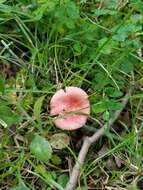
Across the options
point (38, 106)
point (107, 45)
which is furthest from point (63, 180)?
point (107, 45)

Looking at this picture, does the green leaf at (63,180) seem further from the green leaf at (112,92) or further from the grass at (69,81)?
the green leaf at (112,92)

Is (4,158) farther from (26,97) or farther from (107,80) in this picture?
(107,80)

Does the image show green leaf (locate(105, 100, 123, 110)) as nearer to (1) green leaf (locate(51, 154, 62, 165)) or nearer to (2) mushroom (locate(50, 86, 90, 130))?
(2) mushroom (locate(50, 86, 90, 130))

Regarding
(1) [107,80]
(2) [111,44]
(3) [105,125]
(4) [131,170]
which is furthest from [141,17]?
(4) [131,170]

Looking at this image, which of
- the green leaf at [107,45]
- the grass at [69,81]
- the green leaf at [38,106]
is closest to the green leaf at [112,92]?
the grass at [69,81]

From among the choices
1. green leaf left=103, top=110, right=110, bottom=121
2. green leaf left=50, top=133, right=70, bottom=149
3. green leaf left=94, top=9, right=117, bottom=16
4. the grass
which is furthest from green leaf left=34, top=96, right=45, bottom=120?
green leaf left=94, top=9, right=117, bottom=16

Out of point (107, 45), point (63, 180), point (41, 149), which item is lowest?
point (63, 180)

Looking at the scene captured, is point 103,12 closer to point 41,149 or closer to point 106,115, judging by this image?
point 106,115
